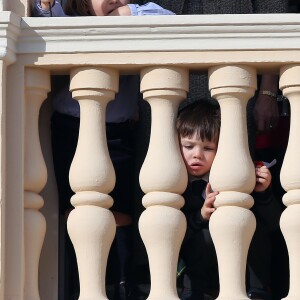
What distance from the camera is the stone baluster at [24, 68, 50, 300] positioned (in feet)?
16.2

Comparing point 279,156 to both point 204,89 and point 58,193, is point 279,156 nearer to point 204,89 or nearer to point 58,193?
point 204,89

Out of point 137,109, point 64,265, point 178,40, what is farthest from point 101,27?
point 64,265

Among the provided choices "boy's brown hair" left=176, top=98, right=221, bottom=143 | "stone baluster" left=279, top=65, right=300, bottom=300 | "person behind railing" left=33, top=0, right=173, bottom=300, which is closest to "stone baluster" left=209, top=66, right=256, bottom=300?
"stone baluster" left=279, top=65, right=300, bottom=300

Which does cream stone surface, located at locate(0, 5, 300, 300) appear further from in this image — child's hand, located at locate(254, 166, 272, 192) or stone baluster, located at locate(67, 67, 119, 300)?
child's hand, located at locate(254, 166, 272, 192)

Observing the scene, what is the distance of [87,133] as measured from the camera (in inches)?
196

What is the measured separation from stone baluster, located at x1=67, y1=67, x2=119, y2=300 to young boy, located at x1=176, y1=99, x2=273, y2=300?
1.02ft

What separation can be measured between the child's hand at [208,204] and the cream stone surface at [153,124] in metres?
0.08

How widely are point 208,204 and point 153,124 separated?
0.30 metres

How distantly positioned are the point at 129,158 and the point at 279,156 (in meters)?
0.52

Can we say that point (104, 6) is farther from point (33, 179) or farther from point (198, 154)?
point (33, 179)

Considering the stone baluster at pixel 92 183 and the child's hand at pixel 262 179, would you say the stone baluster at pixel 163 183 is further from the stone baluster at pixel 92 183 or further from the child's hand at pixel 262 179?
the child's hand at pixel 262 179

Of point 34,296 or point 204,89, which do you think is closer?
point 34,296

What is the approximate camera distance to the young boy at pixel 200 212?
5.14 m

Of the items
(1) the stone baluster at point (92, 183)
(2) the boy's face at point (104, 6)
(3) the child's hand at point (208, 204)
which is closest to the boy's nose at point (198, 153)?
(3) the child's hand at point (208, 204)
